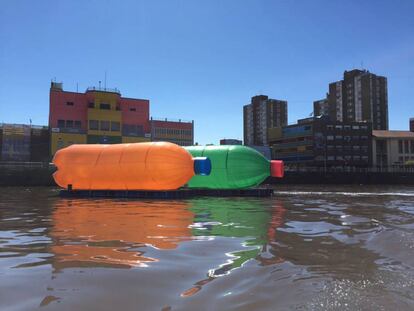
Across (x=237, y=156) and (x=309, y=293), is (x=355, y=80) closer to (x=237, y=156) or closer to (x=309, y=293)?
(x=237, y=156)

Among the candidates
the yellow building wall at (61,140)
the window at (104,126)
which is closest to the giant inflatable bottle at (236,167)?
the yellow building wall at (61,140)

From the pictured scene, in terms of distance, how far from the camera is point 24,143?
7250 centimetres

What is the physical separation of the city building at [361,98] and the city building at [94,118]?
7408cm

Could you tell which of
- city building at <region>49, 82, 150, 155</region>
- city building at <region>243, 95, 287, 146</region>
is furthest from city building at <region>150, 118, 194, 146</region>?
city building at <region>243, 95, 287, 146</region>

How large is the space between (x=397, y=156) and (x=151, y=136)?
63405 millimetres

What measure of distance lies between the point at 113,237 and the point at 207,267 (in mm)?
3535

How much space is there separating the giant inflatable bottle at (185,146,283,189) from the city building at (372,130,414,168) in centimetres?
8696

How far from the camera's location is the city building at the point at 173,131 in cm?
8231

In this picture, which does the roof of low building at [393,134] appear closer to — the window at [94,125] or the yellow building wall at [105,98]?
the yellow building wall at [105,98]

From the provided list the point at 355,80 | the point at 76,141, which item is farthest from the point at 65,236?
the point at 355,80

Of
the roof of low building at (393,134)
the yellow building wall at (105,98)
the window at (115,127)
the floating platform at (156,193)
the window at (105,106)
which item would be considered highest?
the yellow building wall at (105,98)

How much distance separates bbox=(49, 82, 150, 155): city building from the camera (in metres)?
74.4

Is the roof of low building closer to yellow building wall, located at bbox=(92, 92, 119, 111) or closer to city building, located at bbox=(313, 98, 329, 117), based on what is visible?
city building, located at bbox=(313, 98, 329, 117)

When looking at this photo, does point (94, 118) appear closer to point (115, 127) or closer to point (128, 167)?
point (115, 127)
